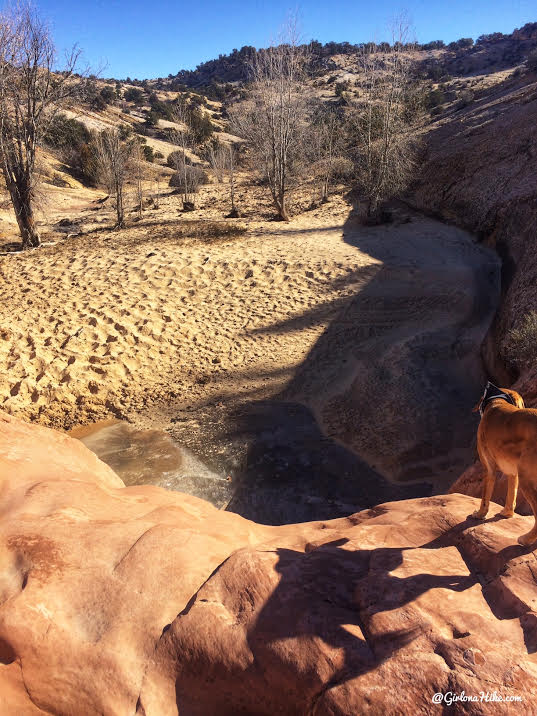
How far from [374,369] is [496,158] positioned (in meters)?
11.1

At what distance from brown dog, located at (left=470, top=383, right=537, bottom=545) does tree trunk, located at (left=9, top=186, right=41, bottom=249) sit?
43.9ft

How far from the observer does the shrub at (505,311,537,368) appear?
225 inches

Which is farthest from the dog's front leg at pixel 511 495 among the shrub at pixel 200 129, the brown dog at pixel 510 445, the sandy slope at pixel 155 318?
the shrub at pixel 200 129

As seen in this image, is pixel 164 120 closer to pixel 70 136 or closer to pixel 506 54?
pixel 70 136

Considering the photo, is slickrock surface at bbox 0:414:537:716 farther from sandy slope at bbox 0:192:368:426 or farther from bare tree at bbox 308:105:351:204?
bare tree at bbox 308:105:351:204

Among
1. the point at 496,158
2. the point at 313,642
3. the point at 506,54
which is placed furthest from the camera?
the point at 506,54

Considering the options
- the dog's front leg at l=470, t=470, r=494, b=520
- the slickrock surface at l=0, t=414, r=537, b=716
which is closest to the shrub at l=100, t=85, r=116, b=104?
the slickrock surface at l=0, t=414, r=537, b=716

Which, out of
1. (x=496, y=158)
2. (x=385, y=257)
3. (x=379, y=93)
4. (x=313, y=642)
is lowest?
(x=313, y=642)

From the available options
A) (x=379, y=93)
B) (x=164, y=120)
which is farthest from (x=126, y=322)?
(x=164, y=120)

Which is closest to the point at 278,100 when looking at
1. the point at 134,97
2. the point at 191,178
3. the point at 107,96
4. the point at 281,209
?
the point at 281,209

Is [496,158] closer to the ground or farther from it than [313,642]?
farther from it

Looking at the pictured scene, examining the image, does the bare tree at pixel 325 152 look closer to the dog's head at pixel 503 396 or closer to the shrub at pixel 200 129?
the shrub at pixel 200 129

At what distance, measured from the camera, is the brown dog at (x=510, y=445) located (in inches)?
98.1

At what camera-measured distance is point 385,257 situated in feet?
39.8
